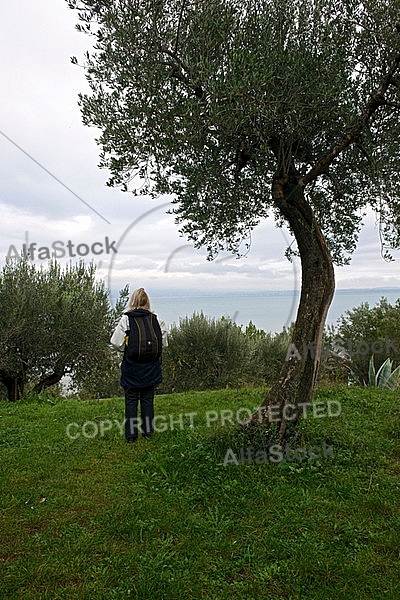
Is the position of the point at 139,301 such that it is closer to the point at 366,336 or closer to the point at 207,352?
the point at 207,352

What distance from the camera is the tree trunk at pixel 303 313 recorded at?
6.02 metres

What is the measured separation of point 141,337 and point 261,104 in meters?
3.21

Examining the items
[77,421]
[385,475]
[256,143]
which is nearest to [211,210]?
[256,143]

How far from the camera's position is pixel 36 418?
8.77 m

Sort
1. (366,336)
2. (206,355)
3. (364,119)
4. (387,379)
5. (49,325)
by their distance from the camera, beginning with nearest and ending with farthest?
(364,119) < (387,379) < (49,325) < (206,355) < (366,336)

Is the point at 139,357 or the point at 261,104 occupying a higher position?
the point at 261,104

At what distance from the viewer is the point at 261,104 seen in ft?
16.6

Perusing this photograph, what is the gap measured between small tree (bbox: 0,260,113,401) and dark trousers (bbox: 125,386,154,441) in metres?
7.39

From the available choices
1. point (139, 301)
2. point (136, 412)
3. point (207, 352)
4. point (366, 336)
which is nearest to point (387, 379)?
point (136, 412)

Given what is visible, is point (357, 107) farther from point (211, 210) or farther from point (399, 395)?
point (399, 395)

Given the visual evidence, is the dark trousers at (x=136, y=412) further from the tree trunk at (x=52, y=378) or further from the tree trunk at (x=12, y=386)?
the tree trunk at (x=12, y=386)

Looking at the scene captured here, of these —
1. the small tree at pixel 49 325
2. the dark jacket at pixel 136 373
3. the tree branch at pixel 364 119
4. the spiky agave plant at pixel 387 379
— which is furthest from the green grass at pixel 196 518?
the small tree at pixel 49 325

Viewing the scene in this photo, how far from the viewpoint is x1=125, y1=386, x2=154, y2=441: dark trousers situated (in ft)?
22.7

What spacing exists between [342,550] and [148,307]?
3895mm
